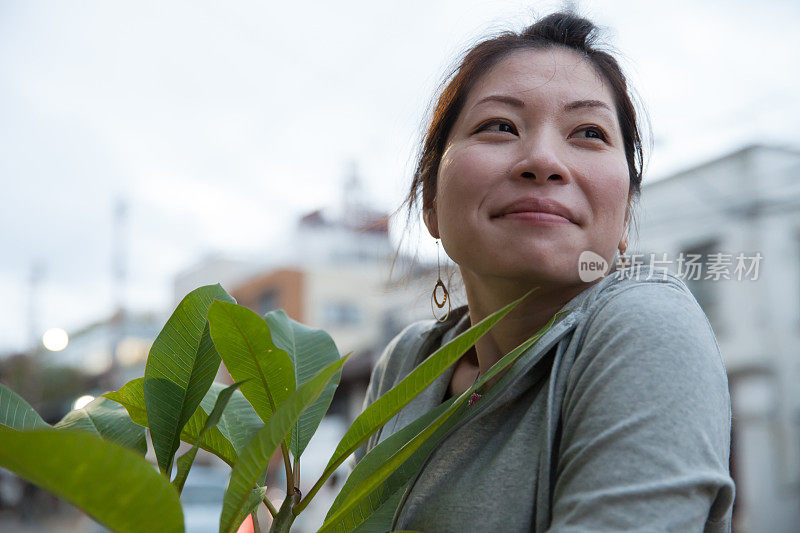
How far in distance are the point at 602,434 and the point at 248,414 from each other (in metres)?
0.42

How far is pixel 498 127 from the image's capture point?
2.79ft

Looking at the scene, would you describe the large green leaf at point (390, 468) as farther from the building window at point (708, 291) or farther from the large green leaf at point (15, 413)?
the building window at point (708, 291)

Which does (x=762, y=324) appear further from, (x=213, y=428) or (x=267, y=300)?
(x=267, y=300)

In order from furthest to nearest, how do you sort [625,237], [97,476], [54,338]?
1. [54,338]
2. [625,237]
3. [97,476]

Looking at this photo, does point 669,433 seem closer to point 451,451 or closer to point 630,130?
point 451,451

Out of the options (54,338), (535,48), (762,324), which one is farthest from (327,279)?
(535,48)

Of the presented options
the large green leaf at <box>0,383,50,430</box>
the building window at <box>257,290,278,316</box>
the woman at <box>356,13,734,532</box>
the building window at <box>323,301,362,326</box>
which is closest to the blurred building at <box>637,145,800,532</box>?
the woman at <box>356,13,734,532</box>

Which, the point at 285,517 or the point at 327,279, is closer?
the point at 285,517

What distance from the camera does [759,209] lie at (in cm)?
666

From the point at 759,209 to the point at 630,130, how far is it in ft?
21.3

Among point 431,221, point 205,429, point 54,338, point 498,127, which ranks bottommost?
point 54,338

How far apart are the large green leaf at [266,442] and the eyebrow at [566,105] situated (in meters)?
0.45

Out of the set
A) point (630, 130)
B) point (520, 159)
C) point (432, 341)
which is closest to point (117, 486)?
point (520, 159)

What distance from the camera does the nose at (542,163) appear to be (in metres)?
0.77
